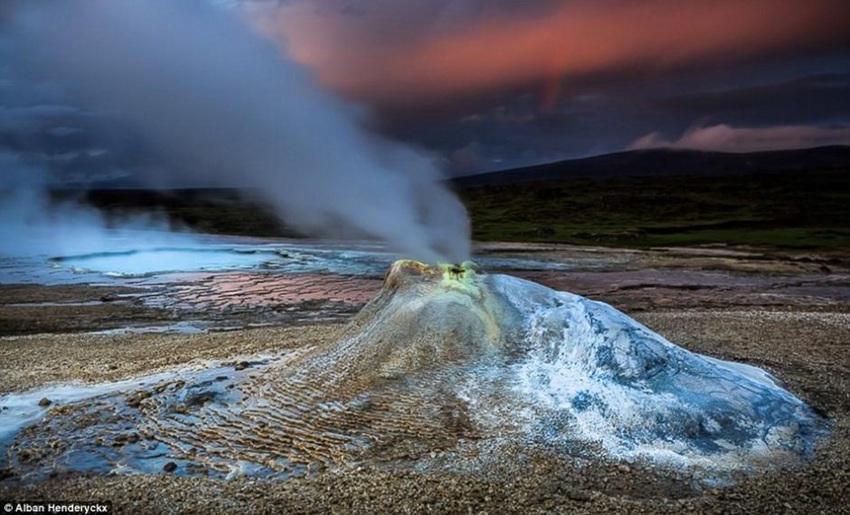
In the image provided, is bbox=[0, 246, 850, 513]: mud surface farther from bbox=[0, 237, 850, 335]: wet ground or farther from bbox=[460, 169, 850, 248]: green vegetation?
bbox=[460, 169, 850, 248]: green vegetation

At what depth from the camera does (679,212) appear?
71.8 metres

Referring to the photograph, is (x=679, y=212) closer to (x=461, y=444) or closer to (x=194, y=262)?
(x=194, y=262)

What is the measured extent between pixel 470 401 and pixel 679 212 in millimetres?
71702

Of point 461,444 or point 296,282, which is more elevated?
point 296,282

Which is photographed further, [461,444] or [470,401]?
[470,401]

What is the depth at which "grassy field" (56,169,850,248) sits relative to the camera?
164 feet

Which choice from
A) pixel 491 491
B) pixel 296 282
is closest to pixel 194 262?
pixel 296 282

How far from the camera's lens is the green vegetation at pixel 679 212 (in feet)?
161

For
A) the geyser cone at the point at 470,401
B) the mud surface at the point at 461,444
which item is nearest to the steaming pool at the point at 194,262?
the mud surface at the point at 461,444

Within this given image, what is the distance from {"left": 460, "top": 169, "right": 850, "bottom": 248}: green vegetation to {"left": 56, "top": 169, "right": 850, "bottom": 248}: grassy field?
90mm

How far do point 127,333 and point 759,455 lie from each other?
14.2 metres

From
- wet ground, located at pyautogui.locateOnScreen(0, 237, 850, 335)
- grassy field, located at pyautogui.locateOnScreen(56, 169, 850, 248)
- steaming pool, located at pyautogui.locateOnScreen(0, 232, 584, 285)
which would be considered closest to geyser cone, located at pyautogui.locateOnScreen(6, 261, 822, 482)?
wet ground, located at pyautogui.locateOnScreen(0, 237, 850, 335)

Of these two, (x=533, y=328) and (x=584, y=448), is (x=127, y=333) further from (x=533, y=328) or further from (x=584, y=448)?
(x=584, y=448)

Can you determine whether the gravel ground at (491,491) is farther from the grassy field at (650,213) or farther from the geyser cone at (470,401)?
the grassy field at (650,213)
